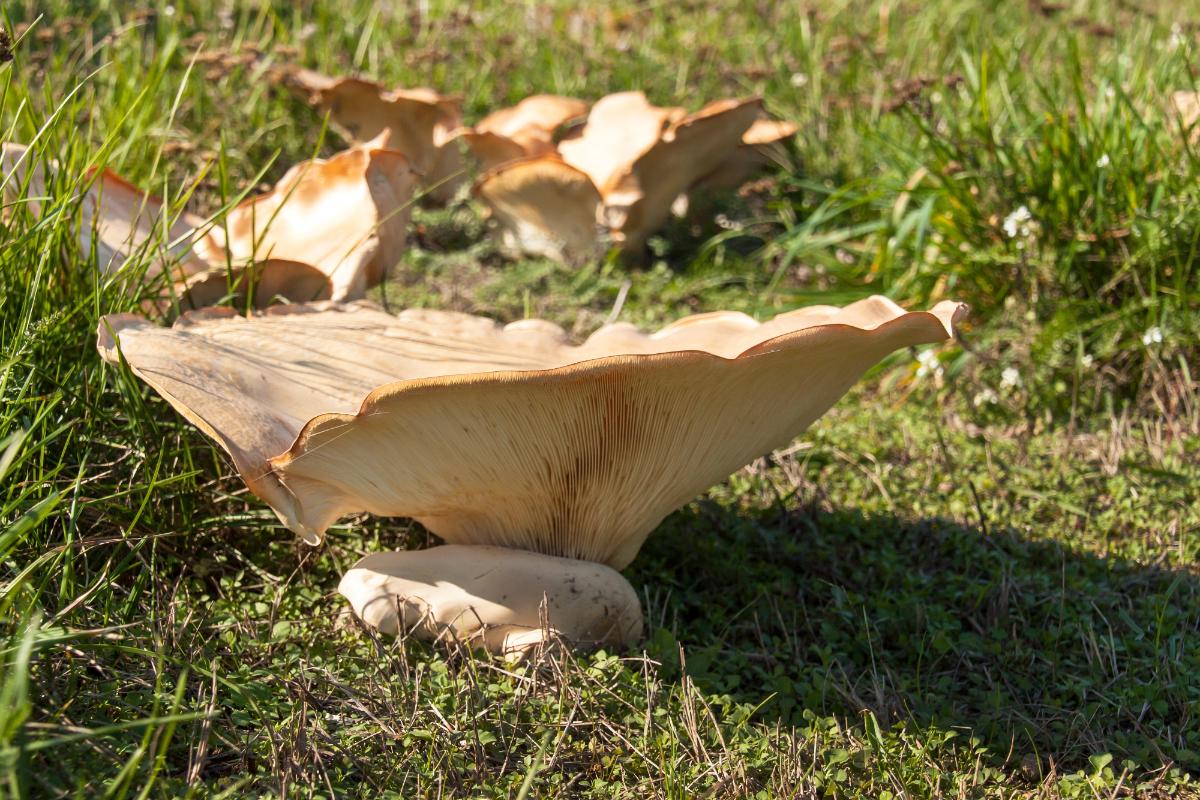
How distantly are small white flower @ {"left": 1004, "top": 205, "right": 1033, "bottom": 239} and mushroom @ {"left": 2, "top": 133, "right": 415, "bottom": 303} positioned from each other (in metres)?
2.08

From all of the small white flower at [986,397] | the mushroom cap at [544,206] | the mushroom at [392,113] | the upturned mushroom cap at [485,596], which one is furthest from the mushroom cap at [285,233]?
the small white flower at [986,397]

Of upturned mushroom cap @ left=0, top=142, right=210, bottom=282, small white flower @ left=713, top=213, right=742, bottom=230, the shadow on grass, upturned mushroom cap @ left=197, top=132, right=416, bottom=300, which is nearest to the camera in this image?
the shadow on grass

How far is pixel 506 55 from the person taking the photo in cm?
657

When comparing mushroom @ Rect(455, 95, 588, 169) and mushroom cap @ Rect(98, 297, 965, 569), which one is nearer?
mushroom cap @ Rect(98, 297, 965, 569)

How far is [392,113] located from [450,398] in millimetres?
3637

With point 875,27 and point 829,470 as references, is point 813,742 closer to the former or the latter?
point 829,470

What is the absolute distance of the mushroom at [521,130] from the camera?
500cm

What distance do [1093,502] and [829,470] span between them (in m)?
0.78

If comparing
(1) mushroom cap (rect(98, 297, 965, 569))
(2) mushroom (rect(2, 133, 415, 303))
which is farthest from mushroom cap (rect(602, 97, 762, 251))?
(1) mushroom cap (rect(98, 297, 965, 569))

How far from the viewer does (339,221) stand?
3182 millimetres

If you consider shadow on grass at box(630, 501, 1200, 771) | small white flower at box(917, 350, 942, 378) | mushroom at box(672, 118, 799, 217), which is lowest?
shadow on grass at box(630, 501, 1200, 771)

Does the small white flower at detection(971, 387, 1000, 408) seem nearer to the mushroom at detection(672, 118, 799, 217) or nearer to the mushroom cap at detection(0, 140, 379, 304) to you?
the mushroom at detection(672, 118, 799, 217)

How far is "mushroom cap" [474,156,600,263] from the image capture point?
478 centimetres

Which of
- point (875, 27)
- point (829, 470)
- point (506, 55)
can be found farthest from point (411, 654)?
point (875, 27)
